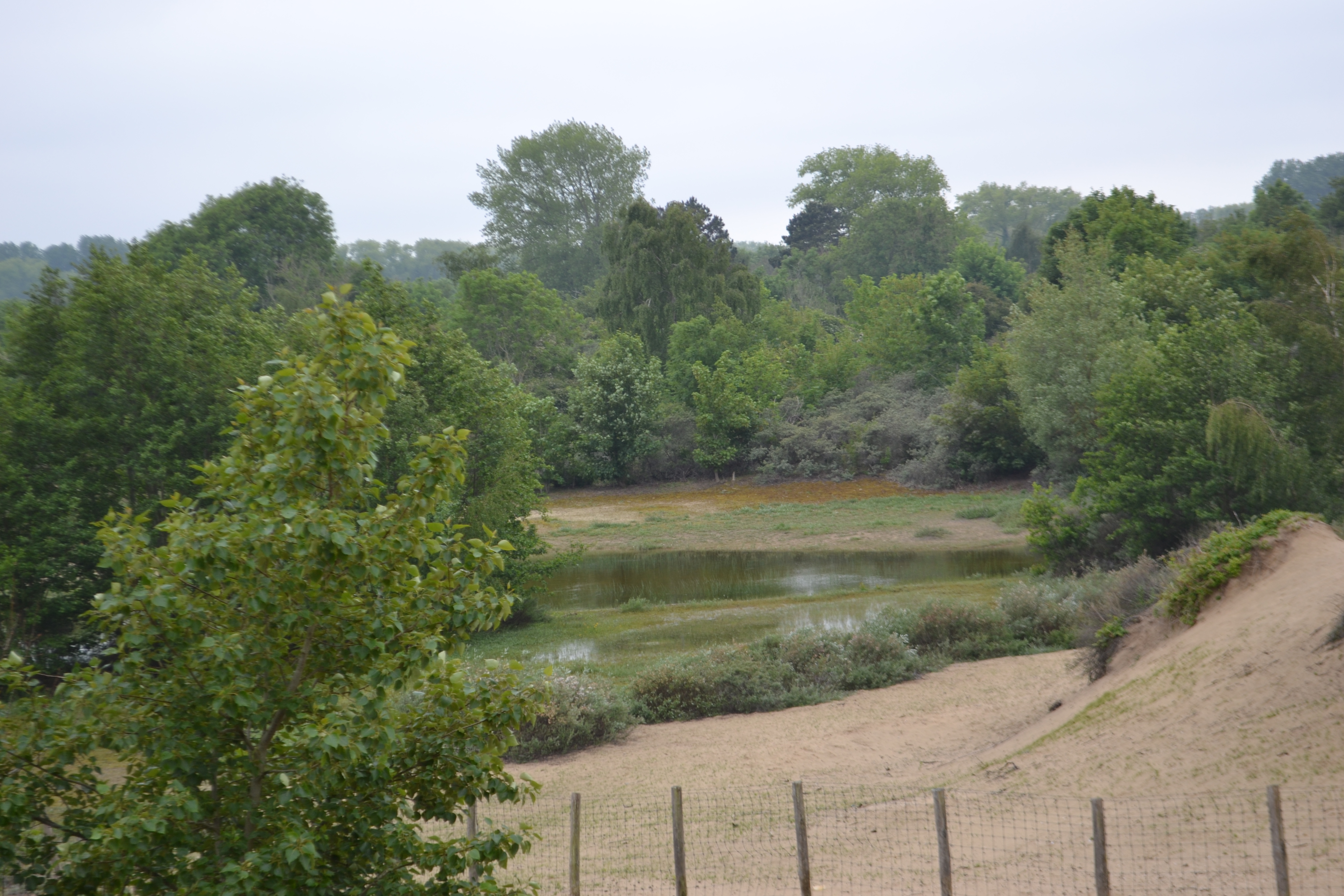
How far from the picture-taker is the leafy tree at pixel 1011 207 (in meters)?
146

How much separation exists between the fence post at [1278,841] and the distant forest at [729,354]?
741cm

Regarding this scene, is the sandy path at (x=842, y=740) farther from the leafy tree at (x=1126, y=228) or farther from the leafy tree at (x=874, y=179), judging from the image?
the leafy tree at (x=874, y=179)

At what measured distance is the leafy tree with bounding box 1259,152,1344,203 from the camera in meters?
134

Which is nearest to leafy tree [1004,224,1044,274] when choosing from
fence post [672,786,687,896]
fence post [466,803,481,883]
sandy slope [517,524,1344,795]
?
sandy slope [517,524,1344,795]

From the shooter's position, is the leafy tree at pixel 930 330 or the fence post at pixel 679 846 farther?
the leafy tree at pixel 930 330

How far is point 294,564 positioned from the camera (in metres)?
5.26

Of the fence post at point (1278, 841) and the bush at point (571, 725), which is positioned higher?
the fence post at point (1278, 841)

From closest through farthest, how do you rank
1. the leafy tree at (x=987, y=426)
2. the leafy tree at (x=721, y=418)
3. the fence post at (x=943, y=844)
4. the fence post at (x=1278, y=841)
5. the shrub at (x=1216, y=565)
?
the fence post at (x=1278, y=841), the fence post at (x=943, y=844), the shrub at (x=1216, y=565), the leafy tree at (x=987, y=426), the leafy tree at (x=721, y=418)

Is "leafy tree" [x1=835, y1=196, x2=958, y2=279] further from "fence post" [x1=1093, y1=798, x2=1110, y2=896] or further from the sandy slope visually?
"fence post" [x1=1093, y1=798, x2=1110, y2=896]

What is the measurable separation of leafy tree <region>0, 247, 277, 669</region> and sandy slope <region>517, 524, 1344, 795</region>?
11.8m

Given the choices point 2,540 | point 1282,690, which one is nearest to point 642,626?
point 2,540

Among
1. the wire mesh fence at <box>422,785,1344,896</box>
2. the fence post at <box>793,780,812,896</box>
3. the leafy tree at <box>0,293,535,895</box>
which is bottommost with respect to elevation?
the wire mesh fence at <box>422,785,1344,896</box>

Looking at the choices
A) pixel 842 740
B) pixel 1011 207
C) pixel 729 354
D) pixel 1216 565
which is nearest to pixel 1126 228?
pixel 729 354

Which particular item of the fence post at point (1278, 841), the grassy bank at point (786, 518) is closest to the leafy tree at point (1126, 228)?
the grassy bank at point (786, 518)
